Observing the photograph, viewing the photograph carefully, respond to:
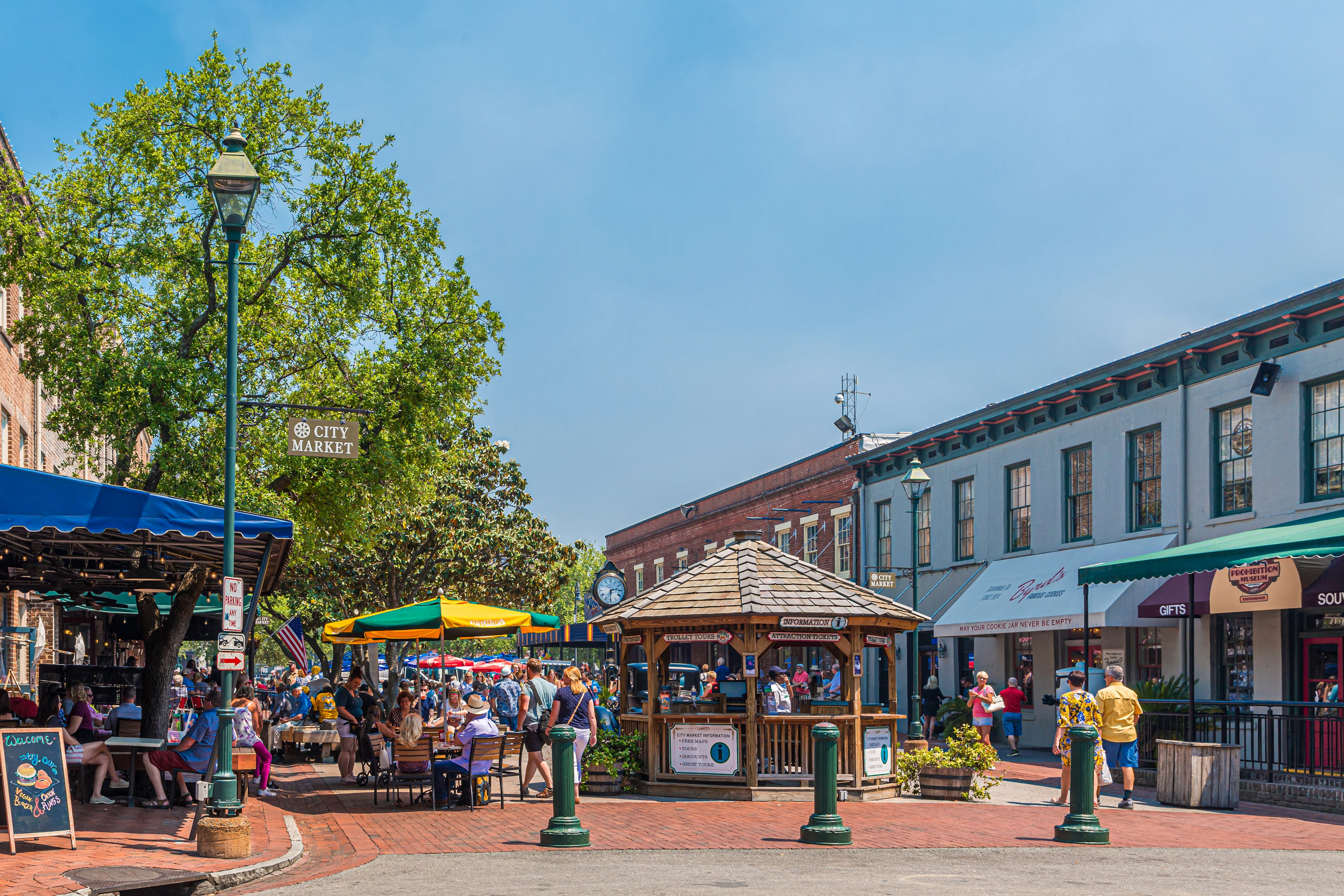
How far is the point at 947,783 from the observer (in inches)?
661

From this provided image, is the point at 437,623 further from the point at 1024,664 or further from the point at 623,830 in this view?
the point at 1024,664

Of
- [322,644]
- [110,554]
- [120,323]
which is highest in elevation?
[120,323]

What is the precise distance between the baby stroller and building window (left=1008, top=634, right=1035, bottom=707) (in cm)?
1401

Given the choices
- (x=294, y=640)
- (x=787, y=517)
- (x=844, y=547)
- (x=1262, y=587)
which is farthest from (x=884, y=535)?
(x=294, y=640)

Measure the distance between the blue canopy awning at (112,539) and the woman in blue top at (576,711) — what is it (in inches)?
144

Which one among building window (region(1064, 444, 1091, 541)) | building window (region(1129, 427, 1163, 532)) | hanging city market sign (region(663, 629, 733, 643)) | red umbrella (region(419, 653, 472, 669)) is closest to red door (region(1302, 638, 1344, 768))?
building window (region(1129, 427, 1163, 532))

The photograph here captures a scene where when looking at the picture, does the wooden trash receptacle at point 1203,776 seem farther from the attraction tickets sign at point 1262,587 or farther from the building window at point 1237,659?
the building window at point 1237,659

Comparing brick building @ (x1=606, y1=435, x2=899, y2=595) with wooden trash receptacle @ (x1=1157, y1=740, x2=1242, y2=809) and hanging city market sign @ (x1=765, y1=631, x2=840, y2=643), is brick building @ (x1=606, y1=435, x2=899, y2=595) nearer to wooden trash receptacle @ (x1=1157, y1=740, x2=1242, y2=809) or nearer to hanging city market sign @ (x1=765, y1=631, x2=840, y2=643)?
hanging city market sign @ (x1=765, y1=631, x2=840, y2=643)

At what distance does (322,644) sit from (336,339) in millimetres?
34219

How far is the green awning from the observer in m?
16.0

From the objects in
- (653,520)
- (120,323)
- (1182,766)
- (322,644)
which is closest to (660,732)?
(1182,766)

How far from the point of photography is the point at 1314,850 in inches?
491

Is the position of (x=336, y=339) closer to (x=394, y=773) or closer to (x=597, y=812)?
(x=394, y=773)

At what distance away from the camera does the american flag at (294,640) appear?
3594 centimetres
